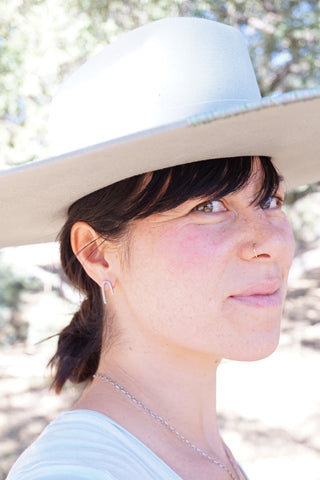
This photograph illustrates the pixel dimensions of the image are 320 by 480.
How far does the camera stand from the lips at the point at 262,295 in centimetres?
137

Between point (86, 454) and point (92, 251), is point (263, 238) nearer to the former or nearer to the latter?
point (92, 251)

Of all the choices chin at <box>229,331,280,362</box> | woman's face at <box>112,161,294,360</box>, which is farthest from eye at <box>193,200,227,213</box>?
chin at <box>229,331,280,362</box>

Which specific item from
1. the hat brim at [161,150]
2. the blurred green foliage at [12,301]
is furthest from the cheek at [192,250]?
the blurred green foliage at [12,301]

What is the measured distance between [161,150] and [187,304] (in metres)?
0.39

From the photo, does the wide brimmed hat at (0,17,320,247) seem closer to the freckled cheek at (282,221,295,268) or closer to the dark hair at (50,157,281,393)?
the dark hair at (50,157,281,393)

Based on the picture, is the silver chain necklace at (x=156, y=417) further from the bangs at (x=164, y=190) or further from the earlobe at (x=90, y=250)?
the bangs at (x=164, y=190)

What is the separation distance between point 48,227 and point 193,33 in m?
0.80

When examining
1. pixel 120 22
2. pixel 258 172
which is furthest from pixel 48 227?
pixel 120 22

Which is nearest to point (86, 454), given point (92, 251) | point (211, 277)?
point (211, 277)

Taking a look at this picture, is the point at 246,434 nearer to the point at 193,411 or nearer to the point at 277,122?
the point at 193,411

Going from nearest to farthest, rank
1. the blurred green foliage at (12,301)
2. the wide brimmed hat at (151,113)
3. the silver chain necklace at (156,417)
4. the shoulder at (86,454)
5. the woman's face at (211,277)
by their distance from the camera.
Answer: the shoulder at (86,454) → the wide brimmed hat at (151,113) → the woman's face at (211,277) → the silver chain necklace at (156,417) → the blurred green foliage at (12,301)

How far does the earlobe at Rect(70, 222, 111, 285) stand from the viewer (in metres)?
1.57

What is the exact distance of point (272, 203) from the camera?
5.27ft

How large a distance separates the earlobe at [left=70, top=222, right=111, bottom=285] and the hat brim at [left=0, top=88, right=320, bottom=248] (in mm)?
90
